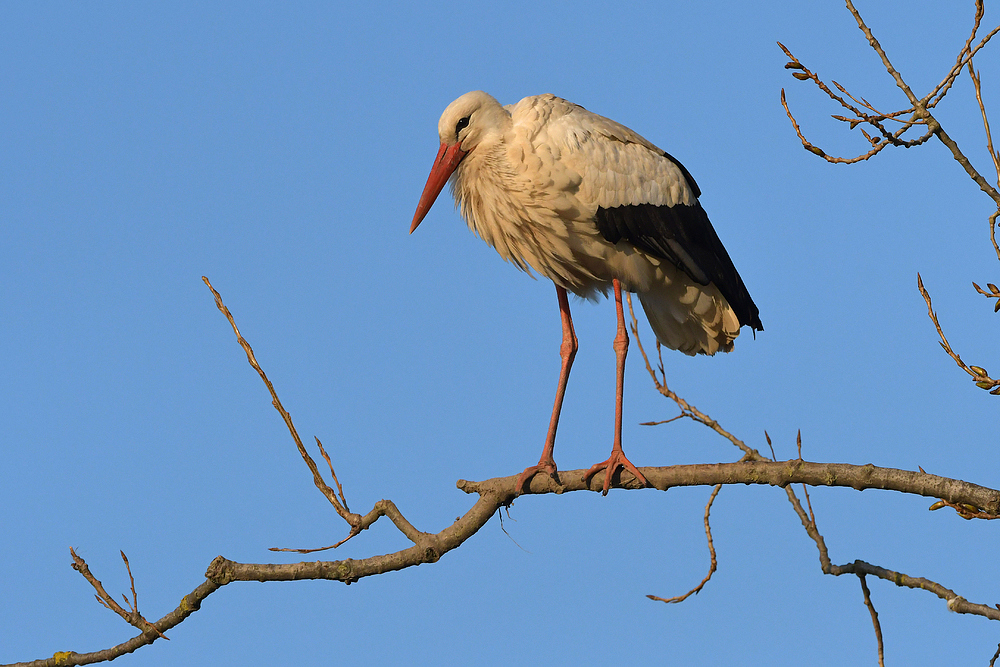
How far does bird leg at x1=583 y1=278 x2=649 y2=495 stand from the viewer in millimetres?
4820

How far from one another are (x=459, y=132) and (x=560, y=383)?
1.59 metres

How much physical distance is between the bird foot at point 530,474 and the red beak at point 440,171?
1572 millimetres

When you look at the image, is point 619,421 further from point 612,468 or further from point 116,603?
point 116,603

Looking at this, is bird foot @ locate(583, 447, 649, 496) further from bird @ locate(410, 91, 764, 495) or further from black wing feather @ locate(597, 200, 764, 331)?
black wing feather @ locate(597, 200, 764, 331)

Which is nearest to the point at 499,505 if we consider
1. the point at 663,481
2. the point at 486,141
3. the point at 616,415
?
the point at 663,481

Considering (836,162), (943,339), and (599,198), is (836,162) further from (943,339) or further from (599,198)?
(599,198)

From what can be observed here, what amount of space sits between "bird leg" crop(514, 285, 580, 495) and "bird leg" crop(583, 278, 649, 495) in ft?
0.83

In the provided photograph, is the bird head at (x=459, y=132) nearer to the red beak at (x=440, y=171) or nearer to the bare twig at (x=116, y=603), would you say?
the red beak at (x=440, y=171)

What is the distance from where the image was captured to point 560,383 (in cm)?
598

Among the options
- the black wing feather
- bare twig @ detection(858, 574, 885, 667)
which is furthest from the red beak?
bare twig @ detection(858, 574, 885, 667)

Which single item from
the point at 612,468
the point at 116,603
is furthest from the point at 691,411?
the point at 116,603

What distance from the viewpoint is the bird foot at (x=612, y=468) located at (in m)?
4.77

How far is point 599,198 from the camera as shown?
5477mm

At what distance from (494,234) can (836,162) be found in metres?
2.53
